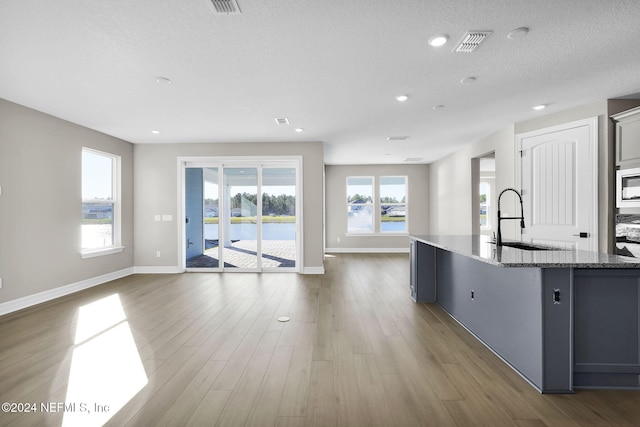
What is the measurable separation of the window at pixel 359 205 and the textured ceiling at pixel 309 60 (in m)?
→ 4.39

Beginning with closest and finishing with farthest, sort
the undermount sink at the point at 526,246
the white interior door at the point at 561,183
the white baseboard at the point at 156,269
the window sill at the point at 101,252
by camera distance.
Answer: the undermount sink at the point at 526,246 < the white interior door at the point at 561,183 < the window sill at the point at 101,252 < the white baseboard at the point at 156,269

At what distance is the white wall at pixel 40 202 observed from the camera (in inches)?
→ 145

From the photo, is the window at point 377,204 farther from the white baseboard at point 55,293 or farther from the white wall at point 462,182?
the white baseboard at point 55,293

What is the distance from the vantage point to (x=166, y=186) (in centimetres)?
601

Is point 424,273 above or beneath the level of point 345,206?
beneath

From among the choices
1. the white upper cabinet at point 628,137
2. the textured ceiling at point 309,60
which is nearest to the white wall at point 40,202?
the textured ceiling at point 309,60

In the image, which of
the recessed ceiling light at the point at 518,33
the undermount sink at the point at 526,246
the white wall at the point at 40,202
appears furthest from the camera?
the white wall at the point at 40,202

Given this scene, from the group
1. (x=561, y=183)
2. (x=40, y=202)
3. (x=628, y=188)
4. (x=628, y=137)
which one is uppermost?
(x=628, y=137)

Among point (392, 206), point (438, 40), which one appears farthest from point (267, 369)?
point (392, 206)

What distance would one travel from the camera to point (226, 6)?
2.00 m

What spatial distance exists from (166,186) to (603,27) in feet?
21.4

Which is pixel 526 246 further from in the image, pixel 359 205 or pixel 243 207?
pixel 359 205

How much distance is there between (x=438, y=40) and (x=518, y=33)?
59cm

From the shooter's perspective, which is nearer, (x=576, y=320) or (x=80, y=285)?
(x=576, y=320)
